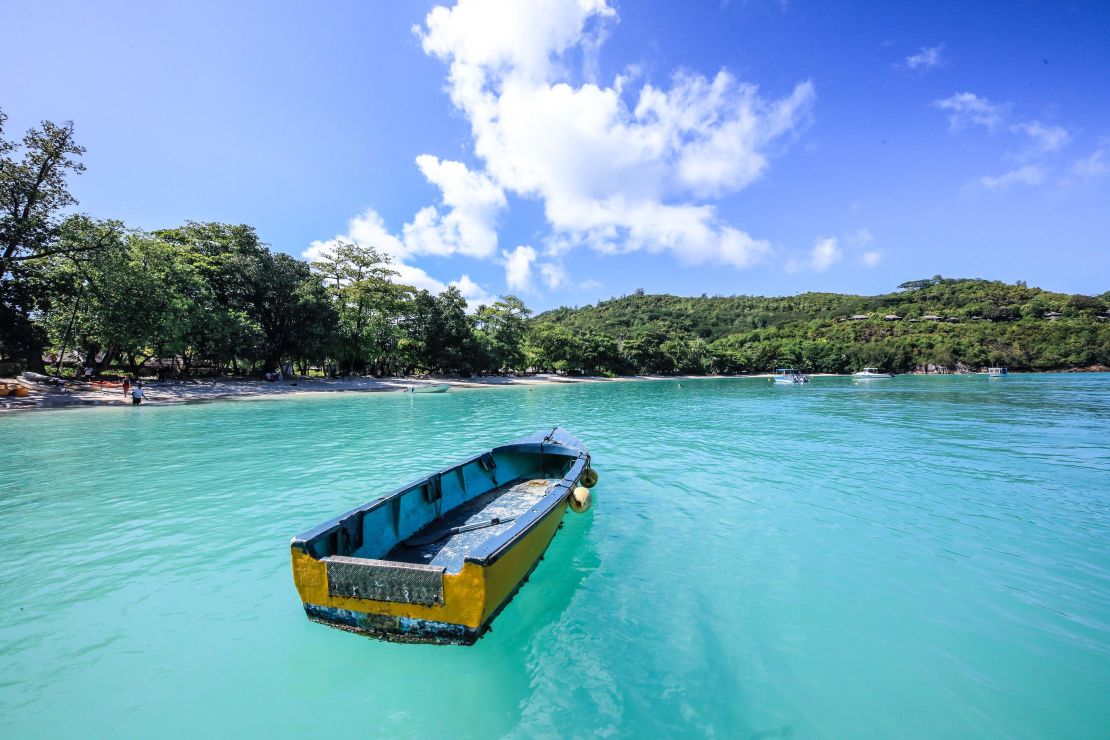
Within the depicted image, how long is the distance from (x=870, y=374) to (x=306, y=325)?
317 ft

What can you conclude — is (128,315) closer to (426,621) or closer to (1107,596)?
(426,621)

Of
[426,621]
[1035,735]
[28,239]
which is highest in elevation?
[28,239]

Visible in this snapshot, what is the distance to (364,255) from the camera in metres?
51.1

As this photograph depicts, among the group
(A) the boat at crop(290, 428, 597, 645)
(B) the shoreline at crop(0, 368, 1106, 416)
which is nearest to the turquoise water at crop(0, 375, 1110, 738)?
(A) the boat at crop(290, 428, 597, 645)

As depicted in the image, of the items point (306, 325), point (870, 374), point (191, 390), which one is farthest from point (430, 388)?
point (870, 374)

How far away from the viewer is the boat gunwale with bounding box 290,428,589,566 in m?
4.23

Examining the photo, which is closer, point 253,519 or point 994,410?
point 253,519

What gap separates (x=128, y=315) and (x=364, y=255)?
2535 cm

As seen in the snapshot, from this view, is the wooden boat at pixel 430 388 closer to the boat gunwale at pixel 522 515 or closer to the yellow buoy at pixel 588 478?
the boat gunwale at pixel 522 515

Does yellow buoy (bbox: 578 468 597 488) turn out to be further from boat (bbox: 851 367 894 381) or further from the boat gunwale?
boat (bbox: 851 367 894 381)

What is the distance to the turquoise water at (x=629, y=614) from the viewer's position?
12.4 feet

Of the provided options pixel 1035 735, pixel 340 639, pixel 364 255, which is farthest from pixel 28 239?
pixel 1035 735

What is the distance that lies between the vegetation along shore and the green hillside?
0.40 m

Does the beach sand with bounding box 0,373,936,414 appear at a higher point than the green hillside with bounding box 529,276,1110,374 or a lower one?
lower
